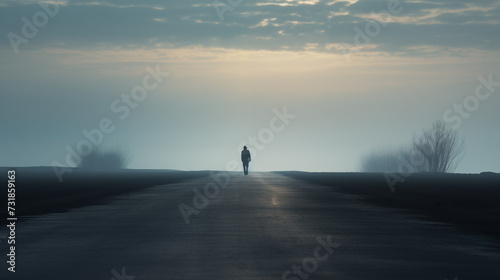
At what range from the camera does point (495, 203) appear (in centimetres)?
2702

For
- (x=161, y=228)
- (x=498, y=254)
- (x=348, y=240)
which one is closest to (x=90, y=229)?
(x=161, y=228)

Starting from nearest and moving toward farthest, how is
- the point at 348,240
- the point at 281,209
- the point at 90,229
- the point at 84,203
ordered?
the point at 348,240 < the point at 90,229 < the point at 281,209 < the point at 84,203

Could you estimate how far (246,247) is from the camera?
44.3 ft

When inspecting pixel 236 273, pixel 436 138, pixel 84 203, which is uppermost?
pixel 436 138

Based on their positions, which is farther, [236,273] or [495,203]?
[495,203]

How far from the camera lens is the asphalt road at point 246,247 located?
10742mm

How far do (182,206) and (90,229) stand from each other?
7365 millimetres

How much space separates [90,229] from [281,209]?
726cm

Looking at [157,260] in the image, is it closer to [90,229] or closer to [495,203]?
[90,229]

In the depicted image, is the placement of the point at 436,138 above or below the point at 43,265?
above

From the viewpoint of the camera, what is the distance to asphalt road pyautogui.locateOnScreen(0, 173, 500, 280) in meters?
10.7

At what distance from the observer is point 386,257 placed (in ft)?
40.8

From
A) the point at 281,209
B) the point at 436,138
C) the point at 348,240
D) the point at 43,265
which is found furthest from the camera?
the point at 436,138

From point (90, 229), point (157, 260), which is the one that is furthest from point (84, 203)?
point (157, 260)
